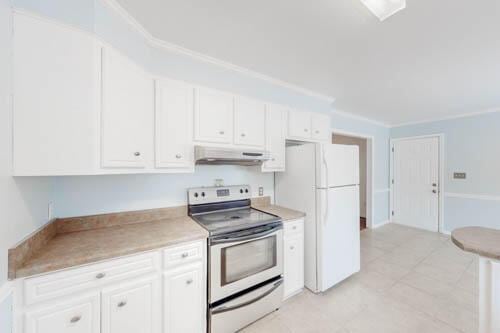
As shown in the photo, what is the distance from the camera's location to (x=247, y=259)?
1.76 m

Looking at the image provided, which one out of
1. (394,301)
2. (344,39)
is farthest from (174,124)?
(394,301)

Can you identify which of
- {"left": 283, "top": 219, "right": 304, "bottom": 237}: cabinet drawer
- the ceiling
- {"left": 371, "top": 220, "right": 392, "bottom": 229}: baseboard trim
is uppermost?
the ceiling

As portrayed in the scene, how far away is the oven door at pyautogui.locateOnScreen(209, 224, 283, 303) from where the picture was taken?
158cm

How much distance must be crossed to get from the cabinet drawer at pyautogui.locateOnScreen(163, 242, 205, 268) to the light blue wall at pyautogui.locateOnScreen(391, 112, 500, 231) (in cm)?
529

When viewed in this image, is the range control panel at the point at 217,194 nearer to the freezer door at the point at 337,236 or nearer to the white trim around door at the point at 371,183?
the freezer door at the point at 337,236

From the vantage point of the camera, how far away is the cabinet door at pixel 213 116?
183 centimetres

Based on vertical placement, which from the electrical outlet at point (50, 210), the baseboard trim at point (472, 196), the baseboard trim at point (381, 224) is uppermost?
the electrical outlet at point (50, 210)

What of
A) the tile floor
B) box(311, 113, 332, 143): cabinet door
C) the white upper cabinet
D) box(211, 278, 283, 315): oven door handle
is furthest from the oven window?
box(311, 113, 332, 143): cabinet door

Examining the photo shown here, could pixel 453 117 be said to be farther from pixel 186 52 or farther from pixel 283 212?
pixel 186 52

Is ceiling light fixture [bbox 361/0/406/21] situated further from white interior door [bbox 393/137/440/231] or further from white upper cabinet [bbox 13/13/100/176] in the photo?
white interior door [bbox 393/137/440/231]

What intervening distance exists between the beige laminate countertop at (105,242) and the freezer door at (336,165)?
1409 millimetres

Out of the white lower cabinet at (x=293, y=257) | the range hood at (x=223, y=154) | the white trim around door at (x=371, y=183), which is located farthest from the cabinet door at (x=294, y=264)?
the white trim around door at (x=371, y=183)

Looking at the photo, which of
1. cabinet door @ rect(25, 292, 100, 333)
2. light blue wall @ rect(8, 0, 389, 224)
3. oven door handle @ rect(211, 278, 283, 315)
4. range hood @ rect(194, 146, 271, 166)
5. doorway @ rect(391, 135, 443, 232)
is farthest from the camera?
doorway @ rect(391, 135, 443, 232)

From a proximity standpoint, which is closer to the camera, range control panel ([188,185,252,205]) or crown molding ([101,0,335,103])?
crown molding ([101,0,335,103])
